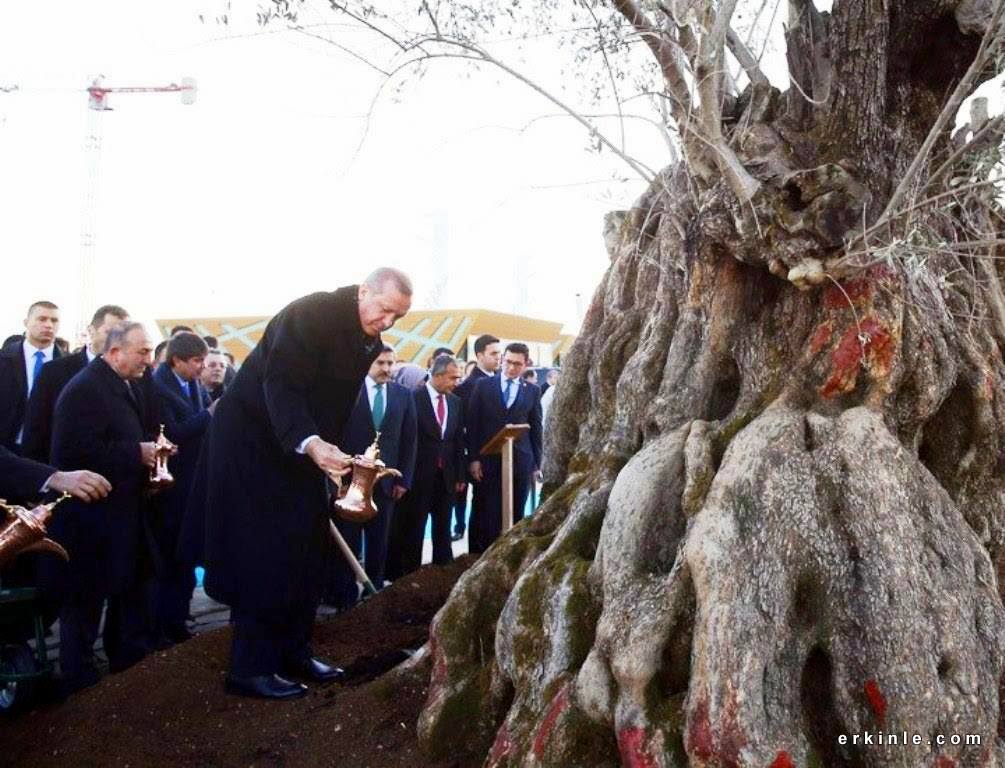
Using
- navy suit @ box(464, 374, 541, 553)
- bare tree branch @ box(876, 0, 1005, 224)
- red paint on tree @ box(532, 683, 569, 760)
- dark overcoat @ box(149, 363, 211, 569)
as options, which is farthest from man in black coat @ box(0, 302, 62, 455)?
bare tree branch @ box(876, 0, 1005, 224)

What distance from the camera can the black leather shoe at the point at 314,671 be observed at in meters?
5.48

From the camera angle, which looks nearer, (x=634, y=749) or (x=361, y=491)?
(x=634, y=749)

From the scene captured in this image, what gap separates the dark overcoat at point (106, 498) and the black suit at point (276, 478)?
0.73 meters

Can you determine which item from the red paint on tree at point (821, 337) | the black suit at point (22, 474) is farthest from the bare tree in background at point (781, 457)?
the black suit at point (22, 474)

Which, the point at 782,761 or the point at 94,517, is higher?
the point at 94,517

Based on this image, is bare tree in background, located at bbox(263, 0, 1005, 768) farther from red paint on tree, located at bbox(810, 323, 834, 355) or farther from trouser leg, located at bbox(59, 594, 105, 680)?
trouser leg, located at bbox(59, 594, 105, 680)

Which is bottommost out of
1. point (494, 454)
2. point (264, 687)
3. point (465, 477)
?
point (264, 687)

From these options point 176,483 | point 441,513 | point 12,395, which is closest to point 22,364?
point 12,395

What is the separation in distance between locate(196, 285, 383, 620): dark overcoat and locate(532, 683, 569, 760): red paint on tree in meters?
1.97

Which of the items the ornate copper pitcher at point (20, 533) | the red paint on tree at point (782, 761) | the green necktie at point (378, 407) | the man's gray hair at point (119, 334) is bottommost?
the red paint on tree at point (782, 761)

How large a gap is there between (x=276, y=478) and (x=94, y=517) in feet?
4.18

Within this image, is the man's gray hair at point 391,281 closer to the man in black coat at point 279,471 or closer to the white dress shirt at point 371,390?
the man in black coat at point 279,471

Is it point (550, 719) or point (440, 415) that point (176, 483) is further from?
point (550, 719)

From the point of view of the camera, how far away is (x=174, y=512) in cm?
728
